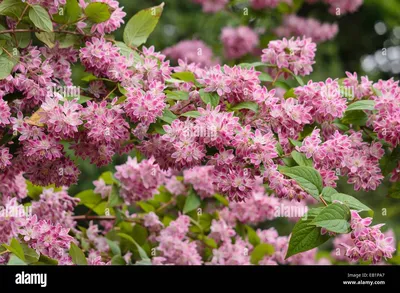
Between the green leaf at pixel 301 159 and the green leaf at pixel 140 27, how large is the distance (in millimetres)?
449

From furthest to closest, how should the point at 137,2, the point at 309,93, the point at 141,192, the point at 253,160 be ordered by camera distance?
the point at 137,2 → the point at 141,192 → the point at 309,93 → the point at 253,160

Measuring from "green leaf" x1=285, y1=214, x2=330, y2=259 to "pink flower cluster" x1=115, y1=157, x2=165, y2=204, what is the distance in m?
0.62

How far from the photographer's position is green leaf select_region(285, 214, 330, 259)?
1186 millimetres

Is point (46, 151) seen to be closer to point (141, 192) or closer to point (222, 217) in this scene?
point (141, 192)

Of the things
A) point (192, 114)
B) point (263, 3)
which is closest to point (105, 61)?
point (192, 114)

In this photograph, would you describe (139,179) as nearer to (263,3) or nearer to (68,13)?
(68,13)

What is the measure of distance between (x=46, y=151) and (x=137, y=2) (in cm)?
347

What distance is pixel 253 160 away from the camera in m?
1.26

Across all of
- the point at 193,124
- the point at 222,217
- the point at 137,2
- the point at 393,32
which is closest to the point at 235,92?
the point at 193,124

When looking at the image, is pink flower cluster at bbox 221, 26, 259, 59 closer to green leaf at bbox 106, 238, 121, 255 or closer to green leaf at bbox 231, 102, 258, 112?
green leaf at bbox 106, 238, 121, 255

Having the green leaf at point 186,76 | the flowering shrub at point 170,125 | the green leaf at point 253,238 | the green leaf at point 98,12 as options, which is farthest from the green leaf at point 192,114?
the green leaf at point 253,238

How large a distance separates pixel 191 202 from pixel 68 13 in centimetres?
63

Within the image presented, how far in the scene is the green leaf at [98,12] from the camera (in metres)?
1.40

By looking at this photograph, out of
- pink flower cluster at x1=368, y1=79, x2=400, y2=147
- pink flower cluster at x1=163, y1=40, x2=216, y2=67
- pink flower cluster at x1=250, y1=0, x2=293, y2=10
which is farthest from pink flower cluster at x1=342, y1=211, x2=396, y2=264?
pink flower cluster at x1=163, y1=40, x2=216, y2=67
